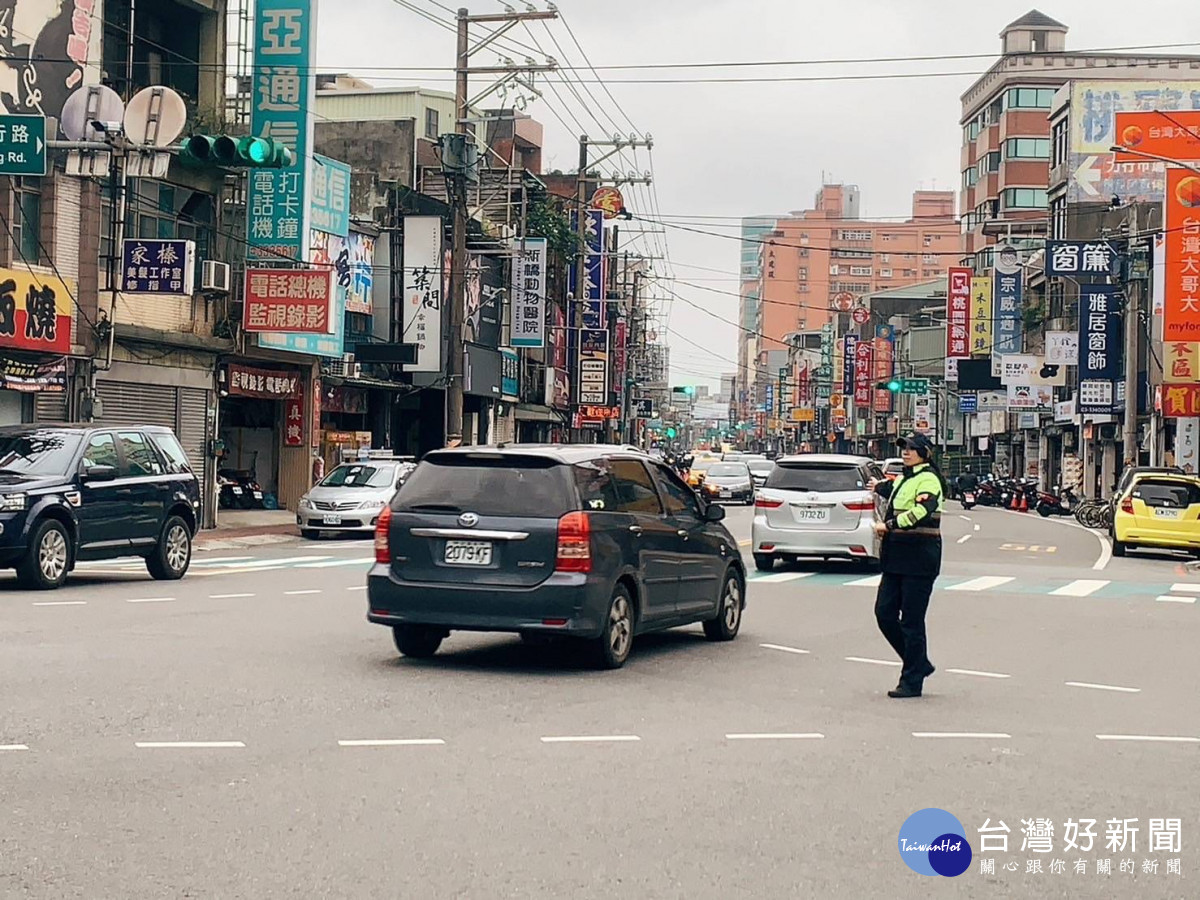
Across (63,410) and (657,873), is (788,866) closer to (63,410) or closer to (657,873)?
(657,873)

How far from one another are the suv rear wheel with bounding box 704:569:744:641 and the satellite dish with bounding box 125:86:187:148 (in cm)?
1214

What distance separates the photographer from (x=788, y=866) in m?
6.54

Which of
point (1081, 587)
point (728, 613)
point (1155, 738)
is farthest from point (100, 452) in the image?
point (1155, 738)

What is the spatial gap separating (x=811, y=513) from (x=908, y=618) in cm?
1229

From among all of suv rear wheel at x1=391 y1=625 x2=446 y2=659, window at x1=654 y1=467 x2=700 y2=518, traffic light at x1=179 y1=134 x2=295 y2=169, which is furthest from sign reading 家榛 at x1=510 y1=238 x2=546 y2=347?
suv rear wheel at x1=391 y1=625 x2=446 y2=659

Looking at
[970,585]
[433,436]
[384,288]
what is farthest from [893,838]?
[433,436]

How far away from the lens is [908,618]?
37.6ft

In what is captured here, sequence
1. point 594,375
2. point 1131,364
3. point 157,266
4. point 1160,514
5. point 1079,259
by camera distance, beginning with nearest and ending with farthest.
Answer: point 157,266
point 1160,514
point 1131,364
point 1079,259
point 594,375

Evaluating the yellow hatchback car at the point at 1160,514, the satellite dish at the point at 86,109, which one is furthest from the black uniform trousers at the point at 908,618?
the yellow hatchback car at the point at 1160,514

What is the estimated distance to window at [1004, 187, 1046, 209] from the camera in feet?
312

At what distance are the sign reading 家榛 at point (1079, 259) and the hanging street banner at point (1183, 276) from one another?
11386mm

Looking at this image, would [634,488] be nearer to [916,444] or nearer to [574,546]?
[574,546]

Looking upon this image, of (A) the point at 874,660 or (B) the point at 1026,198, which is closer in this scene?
(A) the point at 874,660

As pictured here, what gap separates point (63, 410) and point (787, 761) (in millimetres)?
23094
